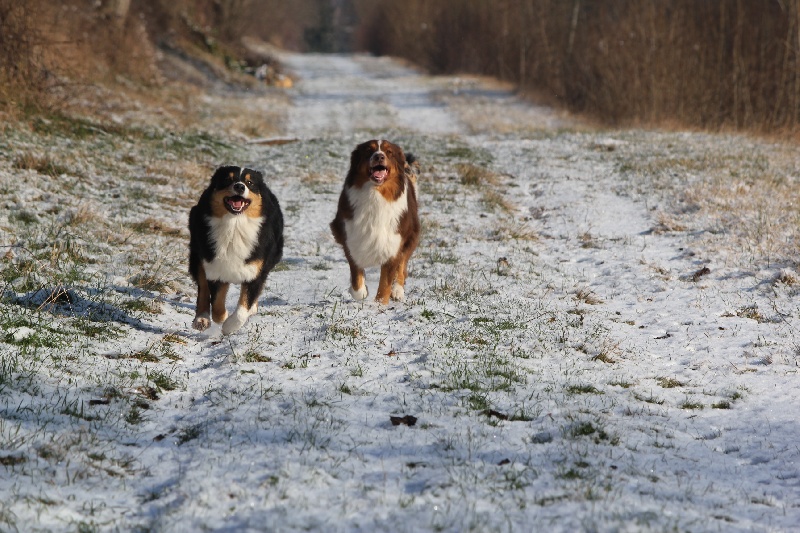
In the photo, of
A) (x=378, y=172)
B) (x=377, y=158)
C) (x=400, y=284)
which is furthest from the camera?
(x=400, y=284)

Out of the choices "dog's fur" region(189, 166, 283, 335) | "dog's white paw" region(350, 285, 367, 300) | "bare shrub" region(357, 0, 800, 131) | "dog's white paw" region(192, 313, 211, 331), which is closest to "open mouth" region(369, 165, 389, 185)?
"dog's fur" region(189, 166, 283, 335)

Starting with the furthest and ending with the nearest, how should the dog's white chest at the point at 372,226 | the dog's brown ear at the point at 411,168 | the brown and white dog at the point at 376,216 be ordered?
1. the dog's brown ear at the point at 411,168
2. the dog's white chest at the point at 372,226
3. the brown and white dog at the point at 376,216

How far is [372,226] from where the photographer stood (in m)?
6.35

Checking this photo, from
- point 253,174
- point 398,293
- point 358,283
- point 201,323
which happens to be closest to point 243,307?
point 201,323

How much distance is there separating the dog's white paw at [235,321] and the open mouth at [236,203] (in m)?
0.76

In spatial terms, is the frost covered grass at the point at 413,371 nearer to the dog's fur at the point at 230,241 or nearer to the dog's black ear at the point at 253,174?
the dog's fur at the point at 230,241

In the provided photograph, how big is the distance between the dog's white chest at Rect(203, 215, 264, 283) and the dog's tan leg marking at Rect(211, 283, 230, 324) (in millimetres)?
186

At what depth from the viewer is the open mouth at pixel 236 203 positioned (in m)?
5.21

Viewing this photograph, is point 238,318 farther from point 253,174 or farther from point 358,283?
point 358,283

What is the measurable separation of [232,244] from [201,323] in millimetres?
738

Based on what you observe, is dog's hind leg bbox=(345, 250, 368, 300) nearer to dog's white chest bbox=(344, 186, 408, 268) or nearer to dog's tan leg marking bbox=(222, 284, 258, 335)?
dog's white chest bbox=(344, 186, 408, 268)

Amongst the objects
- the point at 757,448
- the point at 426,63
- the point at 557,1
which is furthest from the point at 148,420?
the point at 426,63

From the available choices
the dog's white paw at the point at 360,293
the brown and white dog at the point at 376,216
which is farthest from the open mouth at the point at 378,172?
the dog's white paw at the point at 360,293

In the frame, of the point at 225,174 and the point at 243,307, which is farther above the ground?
the point at 225,174
